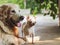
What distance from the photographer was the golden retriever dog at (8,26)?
198cm

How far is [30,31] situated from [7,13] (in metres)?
2.42

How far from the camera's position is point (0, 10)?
205cm

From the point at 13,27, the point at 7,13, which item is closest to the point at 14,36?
the point at 13,27

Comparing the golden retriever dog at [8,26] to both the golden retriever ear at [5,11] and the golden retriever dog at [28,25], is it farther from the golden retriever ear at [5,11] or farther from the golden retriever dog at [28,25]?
the golden retriever dog at [28,25]

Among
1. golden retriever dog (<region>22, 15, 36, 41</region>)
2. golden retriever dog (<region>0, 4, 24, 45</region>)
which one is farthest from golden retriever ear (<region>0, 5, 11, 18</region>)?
golden retriever dog (<region>22, 15, 36, 41</region>)

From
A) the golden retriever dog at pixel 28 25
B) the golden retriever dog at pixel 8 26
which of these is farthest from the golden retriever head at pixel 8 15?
the golden retriever dog at pixel 28 25

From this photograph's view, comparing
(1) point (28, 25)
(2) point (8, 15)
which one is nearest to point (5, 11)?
(2) point (8, 15)

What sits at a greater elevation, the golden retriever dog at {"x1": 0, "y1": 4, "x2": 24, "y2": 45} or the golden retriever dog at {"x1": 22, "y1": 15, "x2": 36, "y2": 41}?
the golden retriever dog at {"x1": 0, "y1": 4, "x2": 24, "y2": 45}

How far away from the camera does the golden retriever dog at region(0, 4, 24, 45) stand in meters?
1.98

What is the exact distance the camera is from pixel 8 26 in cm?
207

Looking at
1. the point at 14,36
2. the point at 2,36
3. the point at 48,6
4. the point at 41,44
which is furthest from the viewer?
the point at 48,6

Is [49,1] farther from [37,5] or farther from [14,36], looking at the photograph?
[14,36]

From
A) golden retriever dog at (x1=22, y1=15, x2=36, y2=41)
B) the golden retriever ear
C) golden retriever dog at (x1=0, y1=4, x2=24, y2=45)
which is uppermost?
the golden retriever ear

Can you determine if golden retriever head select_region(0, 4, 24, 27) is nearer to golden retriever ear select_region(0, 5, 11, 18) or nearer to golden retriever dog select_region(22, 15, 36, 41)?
golden retriever ear select_region(0, 5, 11, 18)
